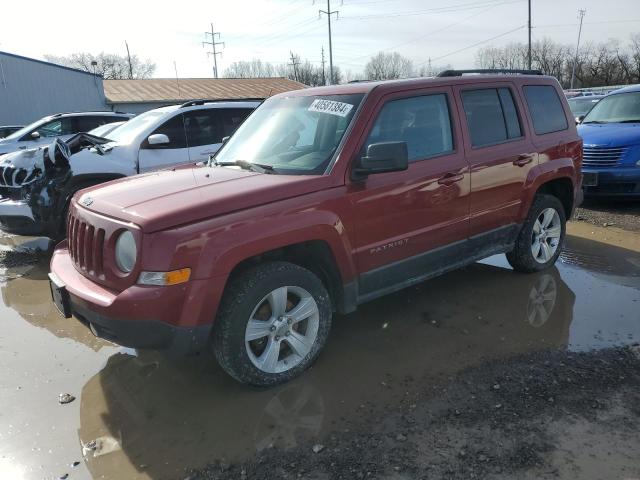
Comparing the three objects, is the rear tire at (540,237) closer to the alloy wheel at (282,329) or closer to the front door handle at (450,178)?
the front door handle at (450,178)

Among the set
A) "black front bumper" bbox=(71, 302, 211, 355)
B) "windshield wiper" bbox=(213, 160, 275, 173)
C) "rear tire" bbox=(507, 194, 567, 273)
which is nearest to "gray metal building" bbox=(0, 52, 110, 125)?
"windshield wiper" bbox=(213, 160, 275, 173)

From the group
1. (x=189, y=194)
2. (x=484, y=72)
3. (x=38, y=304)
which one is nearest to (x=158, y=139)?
(x=38, y=304)

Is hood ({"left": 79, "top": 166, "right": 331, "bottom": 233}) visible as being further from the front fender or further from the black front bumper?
the black front bumper

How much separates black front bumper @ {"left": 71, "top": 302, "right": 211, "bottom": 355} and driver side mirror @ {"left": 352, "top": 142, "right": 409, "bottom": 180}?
1466mm

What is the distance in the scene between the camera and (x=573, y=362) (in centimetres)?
357

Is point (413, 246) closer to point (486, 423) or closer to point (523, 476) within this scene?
point (486, 423)

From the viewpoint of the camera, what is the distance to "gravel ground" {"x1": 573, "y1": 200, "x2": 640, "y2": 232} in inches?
289

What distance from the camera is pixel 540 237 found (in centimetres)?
526

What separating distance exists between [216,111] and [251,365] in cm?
528

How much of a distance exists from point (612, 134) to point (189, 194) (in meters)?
7.50

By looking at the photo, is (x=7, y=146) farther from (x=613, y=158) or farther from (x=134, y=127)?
(x=613, y=158)

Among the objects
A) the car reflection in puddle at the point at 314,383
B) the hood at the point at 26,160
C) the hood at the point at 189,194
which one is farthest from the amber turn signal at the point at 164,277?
the hood at the point at 26,160

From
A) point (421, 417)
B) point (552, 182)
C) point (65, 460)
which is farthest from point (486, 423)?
point (552, 182)

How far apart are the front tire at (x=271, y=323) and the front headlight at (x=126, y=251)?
0.57 m
